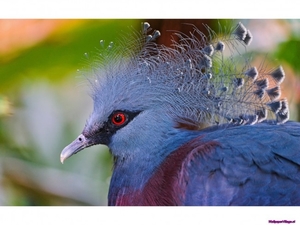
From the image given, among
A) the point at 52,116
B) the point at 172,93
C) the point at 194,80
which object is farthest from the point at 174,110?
the point at 52,116

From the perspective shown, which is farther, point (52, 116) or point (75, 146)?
point (52, 116)

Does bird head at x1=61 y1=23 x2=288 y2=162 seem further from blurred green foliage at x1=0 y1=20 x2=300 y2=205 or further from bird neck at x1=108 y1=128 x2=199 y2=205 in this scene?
blurred green foliage at x1=0 y1=20 x2=300 y2=205

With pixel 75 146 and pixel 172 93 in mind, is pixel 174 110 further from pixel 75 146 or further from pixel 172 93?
pixel 75 146

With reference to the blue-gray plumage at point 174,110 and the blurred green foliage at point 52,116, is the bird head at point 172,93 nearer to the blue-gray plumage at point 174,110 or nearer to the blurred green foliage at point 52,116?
the blue-gray plumage at point 174,110

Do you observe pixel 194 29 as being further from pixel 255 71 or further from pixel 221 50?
pixel 255 71

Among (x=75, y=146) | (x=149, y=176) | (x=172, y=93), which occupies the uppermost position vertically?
(x=172, y=93)
